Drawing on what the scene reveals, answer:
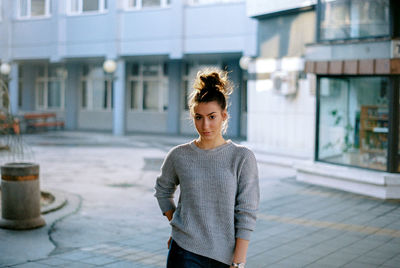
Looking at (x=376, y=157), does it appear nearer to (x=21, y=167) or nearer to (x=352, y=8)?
(x=352, y=8)

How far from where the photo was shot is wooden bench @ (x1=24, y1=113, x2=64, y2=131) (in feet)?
83.9

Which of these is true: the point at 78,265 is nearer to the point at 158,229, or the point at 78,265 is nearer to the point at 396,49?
the point at 158,229

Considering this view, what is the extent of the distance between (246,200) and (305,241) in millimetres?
3853

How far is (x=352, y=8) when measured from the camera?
10289 mm

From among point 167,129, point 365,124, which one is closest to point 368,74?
point 365,124

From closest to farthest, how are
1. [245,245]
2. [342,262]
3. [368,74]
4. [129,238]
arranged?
[245,245] → [342,262] → [129,238] → [368,74]

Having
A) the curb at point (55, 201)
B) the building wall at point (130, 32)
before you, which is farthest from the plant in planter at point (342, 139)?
the building wall at point (130, 32)

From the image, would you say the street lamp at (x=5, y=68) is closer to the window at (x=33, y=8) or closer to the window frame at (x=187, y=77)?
the window at (x=33, y=8)

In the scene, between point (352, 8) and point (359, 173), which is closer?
point (359, 173)

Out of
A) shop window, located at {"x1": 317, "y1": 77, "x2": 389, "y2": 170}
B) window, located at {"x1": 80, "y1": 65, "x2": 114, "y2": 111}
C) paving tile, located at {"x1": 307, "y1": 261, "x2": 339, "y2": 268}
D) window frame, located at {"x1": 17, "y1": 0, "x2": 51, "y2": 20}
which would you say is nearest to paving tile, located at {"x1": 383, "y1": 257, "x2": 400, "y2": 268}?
paving tile, located at {"x1": 307, "y1": 261, "x2": 339, "y2": 268}

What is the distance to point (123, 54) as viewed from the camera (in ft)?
78.2

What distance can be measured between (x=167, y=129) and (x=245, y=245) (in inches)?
894

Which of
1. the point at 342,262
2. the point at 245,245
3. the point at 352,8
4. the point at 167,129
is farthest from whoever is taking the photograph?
the point at 167,129

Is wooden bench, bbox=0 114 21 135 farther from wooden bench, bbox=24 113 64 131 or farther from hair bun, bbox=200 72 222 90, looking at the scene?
wooden bench, bbox=24 113 64 131
